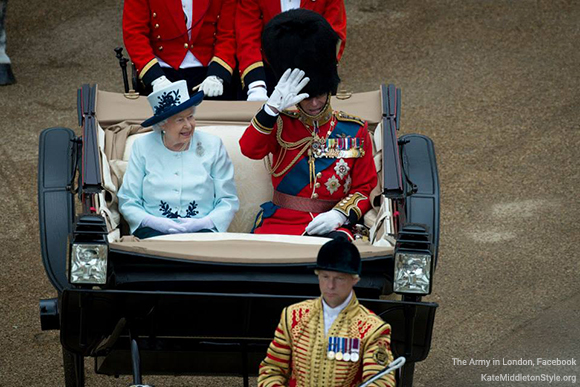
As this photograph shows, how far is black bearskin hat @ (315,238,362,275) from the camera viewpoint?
2.86 metres

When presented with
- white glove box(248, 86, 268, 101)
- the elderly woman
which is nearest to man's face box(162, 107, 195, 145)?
the elderly woman

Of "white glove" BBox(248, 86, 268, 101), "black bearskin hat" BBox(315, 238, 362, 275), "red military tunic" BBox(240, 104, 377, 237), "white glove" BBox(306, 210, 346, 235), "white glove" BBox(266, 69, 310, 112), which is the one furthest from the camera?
"white glove" BBox(248, 86, 268, 101)

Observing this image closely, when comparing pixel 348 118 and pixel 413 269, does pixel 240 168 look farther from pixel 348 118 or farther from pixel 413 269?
pixel 413 269

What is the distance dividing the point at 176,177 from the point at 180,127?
0.20 metres

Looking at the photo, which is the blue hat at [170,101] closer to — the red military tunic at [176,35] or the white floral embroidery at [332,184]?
the white floral embroidery at [332,184]

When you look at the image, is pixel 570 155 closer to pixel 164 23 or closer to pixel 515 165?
pixel 515 165

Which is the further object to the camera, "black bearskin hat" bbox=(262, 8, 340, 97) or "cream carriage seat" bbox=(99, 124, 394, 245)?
"cream carriage seat" bbox=(99, 124, 394, 245)

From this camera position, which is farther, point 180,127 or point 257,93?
point 257,93

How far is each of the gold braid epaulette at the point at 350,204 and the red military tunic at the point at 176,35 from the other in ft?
4.10

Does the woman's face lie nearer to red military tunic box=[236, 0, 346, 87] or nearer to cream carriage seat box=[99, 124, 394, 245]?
cream carriage seat box=[99, 124, 394, 245]

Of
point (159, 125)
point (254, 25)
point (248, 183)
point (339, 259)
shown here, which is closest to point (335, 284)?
point (339, 259)

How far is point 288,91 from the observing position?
397 centimetres

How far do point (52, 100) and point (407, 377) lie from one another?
14.9 feet

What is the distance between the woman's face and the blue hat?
0.14 feet
